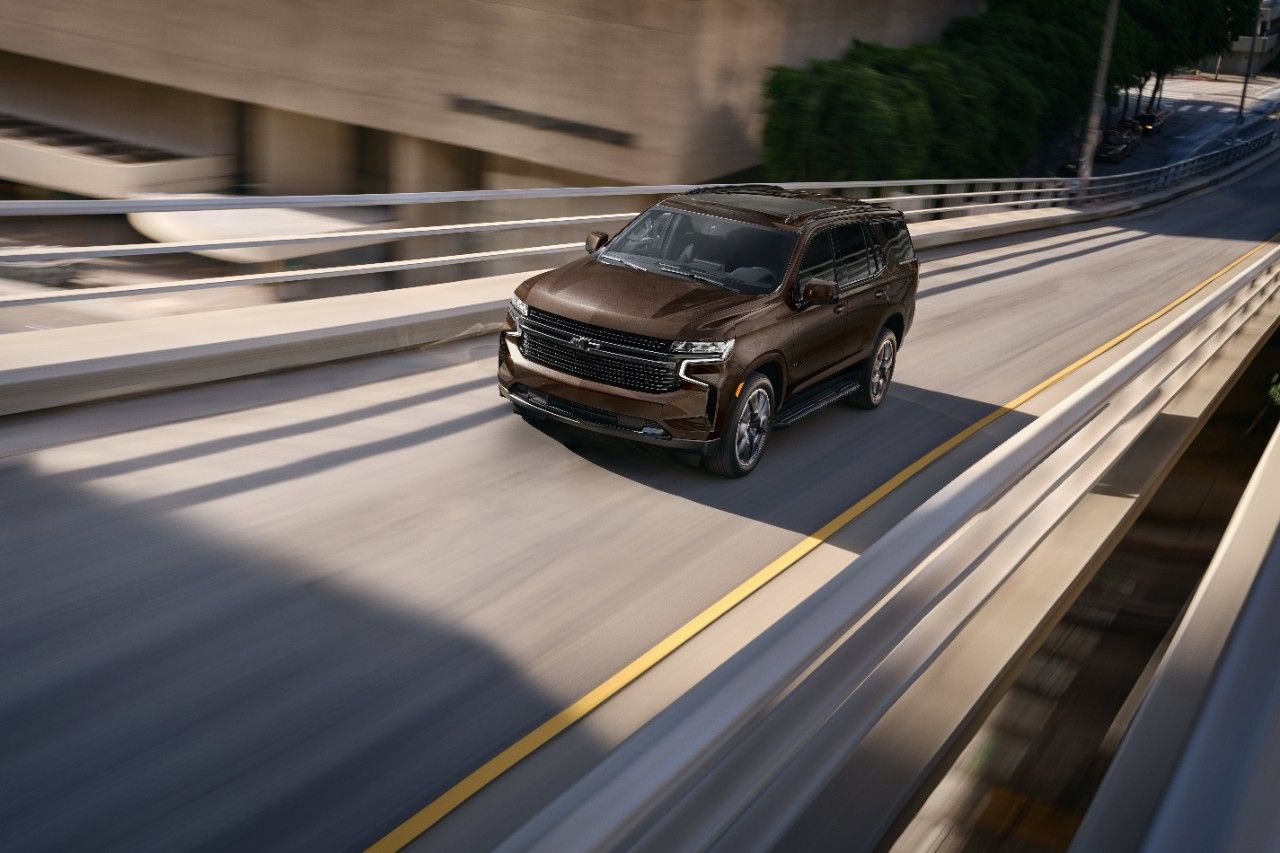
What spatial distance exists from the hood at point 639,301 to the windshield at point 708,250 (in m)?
0.21

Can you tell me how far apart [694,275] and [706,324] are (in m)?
0.90

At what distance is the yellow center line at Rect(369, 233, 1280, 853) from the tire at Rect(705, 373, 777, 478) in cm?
83

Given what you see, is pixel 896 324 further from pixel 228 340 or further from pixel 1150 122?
pixel 1150 122

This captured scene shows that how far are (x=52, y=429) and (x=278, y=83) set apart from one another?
35.8 meters

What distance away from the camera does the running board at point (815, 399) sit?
955 cm

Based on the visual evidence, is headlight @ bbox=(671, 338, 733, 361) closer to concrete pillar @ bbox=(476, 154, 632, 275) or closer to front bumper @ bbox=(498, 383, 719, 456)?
front bumper @ bbox=(498, 383, 719, 456)

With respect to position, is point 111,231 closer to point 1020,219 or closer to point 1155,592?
point 1020,219

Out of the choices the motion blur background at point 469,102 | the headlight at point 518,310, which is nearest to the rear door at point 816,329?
the headlight at point 518,310

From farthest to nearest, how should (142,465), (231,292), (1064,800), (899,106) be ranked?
(899,106) → (231,292) → (142,465) → (1064,800)

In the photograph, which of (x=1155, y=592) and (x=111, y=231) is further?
(x=111, y=231)

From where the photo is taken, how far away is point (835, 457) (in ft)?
32.8

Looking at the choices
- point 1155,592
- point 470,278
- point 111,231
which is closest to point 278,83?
point 111,231

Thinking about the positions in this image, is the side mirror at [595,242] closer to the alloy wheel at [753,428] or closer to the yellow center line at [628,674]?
the alloy wheel at [753,428]

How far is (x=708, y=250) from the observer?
962 centimetres
